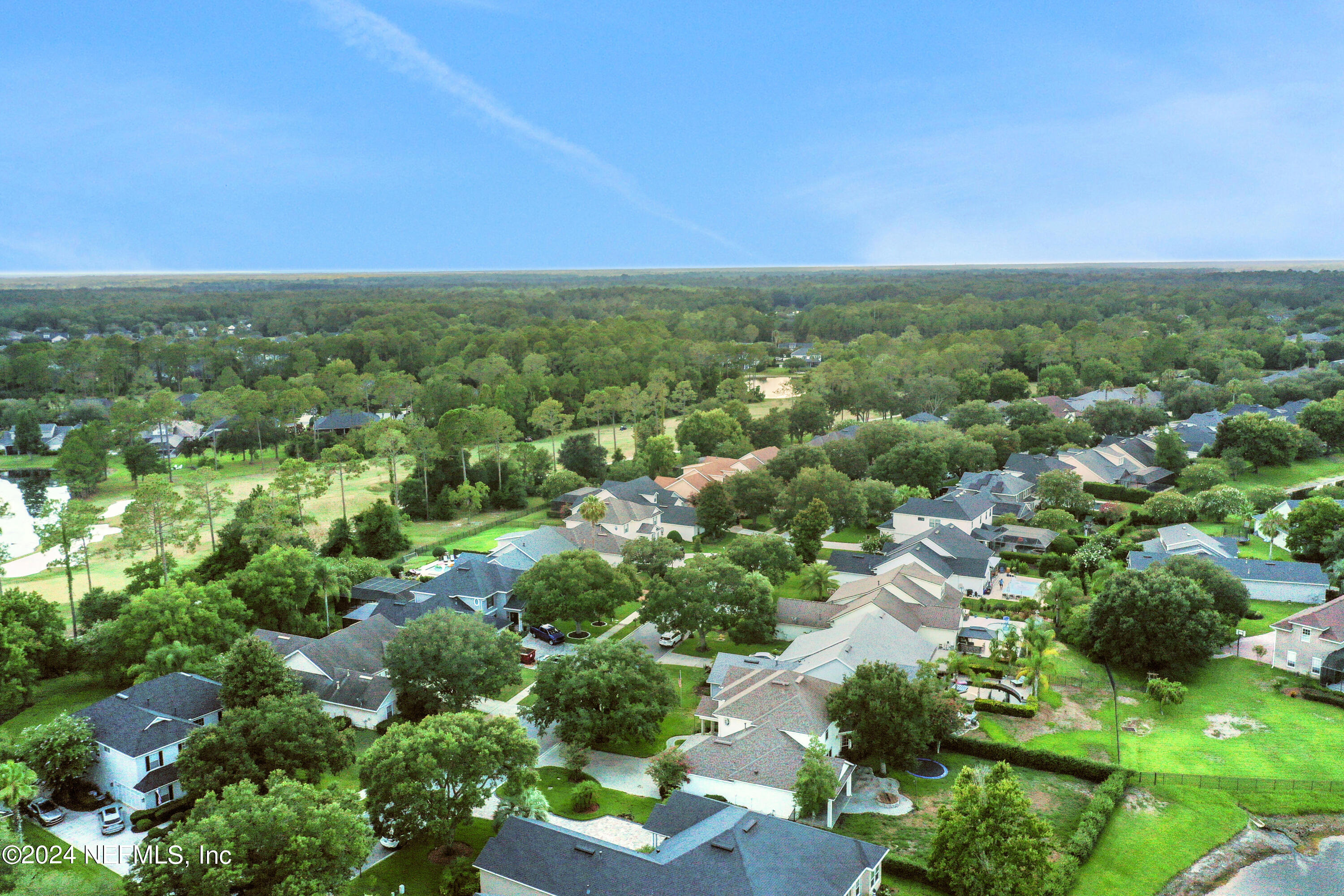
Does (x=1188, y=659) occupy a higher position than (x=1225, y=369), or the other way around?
(x=1225, y=369)

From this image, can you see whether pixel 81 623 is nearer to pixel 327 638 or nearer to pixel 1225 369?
pixel 327 638

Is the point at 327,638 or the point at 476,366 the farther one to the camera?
the point at 476,366

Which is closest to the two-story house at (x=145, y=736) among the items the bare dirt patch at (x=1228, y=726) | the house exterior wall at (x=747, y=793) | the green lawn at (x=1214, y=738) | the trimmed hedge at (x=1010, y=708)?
the house exterior wall at (x=747, y=793)

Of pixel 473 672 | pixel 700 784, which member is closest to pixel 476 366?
pixel 473 672

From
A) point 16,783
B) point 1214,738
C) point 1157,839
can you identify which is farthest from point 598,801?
point 1214,738

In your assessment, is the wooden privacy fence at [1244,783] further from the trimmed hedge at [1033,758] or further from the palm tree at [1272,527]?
the palm tree at [1272,527]

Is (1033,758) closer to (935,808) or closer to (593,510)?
(935,808)
